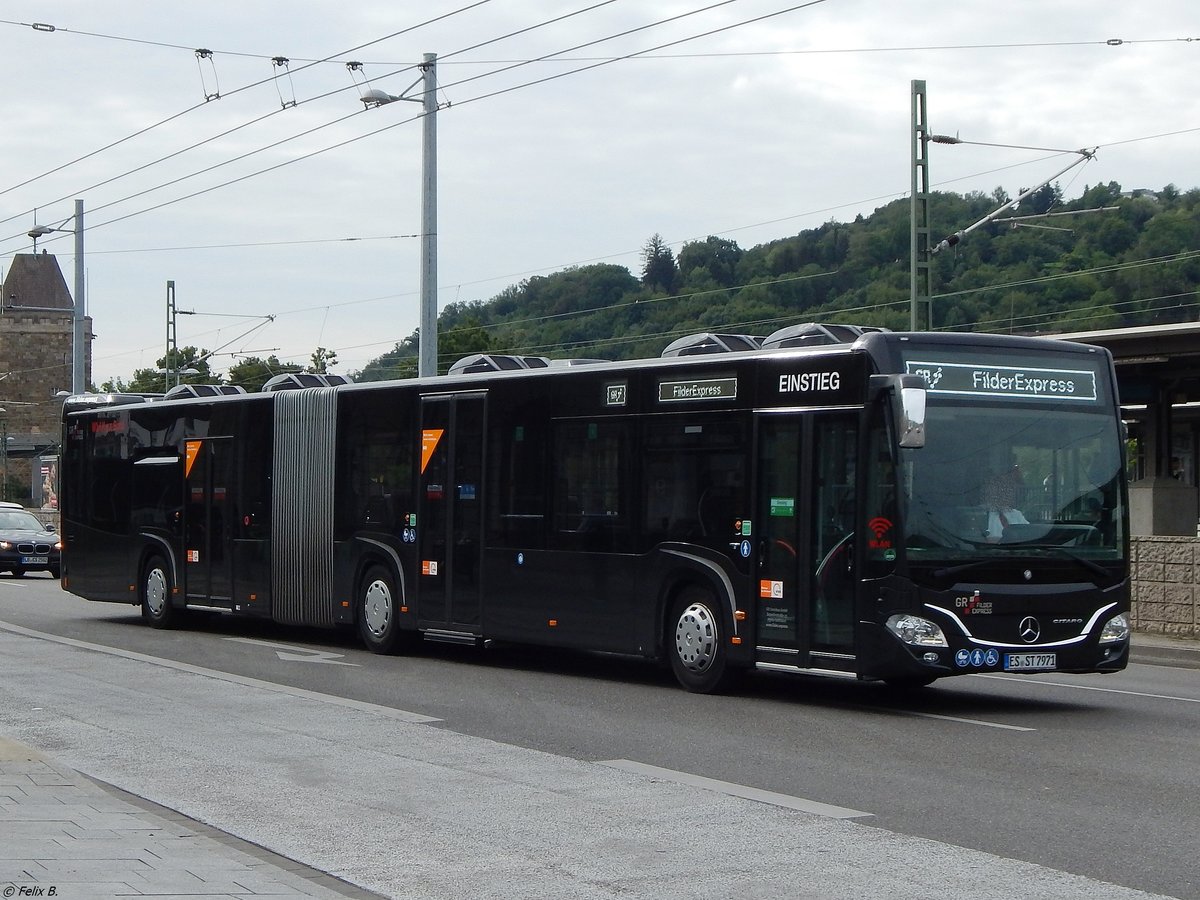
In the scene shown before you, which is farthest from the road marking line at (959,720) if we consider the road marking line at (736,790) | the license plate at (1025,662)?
the road marking line at (736,790)

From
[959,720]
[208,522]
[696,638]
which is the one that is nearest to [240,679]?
[696,638]

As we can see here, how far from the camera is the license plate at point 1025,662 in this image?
12.2m

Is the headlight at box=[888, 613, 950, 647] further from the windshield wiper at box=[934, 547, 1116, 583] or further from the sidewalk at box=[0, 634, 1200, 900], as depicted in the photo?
the sidewalk at box=[0, 634, 1200, 900]

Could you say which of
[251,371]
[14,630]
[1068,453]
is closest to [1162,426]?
[1068,453]

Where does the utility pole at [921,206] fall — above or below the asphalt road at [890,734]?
above

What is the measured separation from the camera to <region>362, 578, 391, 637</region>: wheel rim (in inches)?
695

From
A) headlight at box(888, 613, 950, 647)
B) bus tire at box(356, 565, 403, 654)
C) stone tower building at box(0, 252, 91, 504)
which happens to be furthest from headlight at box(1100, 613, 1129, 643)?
stone tower building at box(0, 252, 91, 504)

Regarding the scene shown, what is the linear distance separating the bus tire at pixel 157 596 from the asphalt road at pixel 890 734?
9.98ft

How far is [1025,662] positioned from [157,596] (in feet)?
44.1

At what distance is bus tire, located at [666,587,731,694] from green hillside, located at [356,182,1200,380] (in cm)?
1498

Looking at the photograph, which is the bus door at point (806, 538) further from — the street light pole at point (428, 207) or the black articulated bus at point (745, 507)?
the street light pole at point (428, 207)

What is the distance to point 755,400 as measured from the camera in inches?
521

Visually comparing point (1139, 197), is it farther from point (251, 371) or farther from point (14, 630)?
point (251, 371)

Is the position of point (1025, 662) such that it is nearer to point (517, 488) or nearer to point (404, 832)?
point (517, 488)
